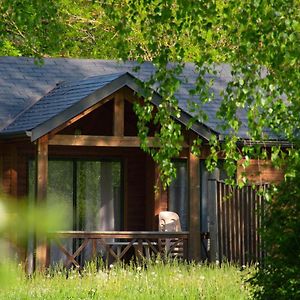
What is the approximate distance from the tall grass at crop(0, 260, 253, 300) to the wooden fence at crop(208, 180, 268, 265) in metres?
2.64

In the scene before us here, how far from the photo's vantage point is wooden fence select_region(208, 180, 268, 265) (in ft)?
59.3

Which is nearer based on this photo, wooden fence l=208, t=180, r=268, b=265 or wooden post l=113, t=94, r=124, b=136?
wooden post l=113, t=94, r=124, b=136

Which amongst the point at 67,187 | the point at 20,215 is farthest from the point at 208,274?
the point at 20,215

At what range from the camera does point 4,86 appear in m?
20.6

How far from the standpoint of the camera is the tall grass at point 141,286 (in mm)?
12336

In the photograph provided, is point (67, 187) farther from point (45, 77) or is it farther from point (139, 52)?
point (139, 52)

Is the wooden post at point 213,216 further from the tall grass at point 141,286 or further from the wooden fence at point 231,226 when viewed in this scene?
the tall grass at point 141,286

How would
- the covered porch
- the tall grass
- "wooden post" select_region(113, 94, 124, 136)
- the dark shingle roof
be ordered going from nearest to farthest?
the tall grass
"wooden post" select_region(113, 94, 124, 136)
the dark shingle roof
the covered porch

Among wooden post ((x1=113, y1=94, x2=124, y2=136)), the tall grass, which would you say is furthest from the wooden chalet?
the tall grass

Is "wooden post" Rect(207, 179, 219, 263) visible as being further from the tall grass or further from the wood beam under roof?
the tall grass

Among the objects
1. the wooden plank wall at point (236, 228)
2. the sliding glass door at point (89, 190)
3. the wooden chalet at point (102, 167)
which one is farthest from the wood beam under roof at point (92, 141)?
the sliding glass door at point (89, 190)

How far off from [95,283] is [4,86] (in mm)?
8066

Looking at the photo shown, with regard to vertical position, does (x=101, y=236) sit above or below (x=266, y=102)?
below

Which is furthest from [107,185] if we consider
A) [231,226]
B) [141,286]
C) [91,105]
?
[141,286]
